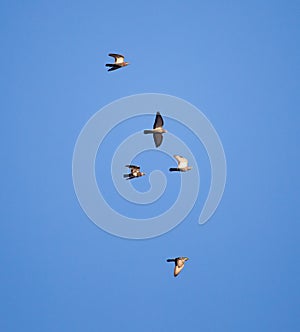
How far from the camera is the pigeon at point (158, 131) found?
1.50 meters

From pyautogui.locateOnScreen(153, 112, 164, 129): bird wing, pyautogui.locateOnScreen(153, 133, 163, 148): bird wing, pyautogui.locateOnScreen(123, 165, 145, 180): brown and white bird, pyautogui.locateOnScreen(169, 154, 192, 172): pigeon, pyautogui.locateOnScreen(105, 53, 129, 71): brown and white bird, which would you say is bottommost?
pyautogui.locateOnScreen(123, 165, 145, 180): brown and white bird

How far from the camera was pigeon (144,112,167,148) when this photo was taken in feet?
4.92

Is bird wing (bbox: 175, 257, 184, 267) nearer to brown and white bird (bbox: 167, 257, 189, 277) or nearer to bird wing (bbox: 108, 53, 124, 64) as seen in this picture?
brown and white bird (bbox: 167, 257, 189, 277)

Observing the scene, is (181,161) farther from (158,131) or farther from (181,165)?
(158,131)

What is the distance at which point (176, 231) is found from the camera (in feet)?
5.19

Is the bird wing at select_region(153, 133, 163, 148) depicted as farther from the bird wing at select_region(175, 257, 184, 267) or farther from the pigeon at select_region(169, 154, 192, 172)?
the bird wing at select_region(175, 257, 184, 267)

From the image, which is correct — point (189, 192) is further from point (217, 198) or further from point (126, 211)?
point (126, 211)

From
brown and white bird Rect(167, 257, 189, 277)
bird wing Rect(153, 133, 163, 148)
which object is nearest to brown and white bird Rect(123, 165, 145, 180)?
bird wing Rect(153, 133, 163, 148)

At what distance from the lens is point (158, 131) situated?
1521 millimetres

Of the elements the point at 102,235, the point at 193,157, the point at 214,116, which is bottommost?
the point at 102,235

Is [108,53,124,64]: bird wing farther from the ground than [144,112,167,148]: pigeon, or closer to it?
farther from the ground

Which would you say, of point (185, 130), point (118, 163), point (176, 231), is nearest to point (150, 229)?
point (176, 231)

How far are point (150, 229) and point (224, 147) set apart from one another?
0.37 meters

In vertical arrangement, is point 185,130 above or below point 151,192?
above
